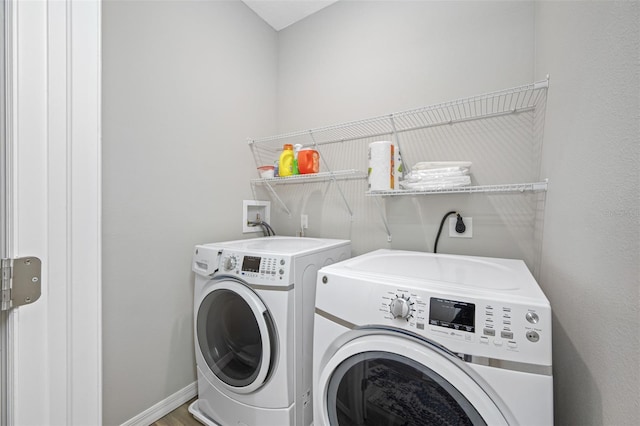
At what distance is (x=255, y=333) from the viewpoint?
1267 millimetres

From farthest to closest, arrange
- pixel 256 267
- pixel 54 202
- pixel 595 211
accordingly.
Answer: pixel 256 267 → pixel 54 202 → pixel 595 211

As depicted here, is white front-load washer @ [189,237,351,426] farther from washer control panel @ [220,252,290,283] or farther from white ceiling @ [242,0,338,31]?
white ceiling @ [242,0,338,31]

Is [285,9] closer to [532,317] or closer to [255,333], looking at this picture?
[255,333]

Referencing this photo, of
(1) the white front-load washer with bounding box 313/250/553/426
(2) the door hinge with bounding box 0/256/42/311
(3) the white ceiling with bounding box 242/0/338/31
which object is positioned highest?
(3) the white ceiling with bounding box 242/0/338/31

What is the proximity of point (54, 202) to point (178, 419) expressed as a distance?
141cm

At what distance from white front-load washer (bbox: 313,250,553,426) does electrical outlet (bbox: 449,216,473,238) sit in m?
0.38

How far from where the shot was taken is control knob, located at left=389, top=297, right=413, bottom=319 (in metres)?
0.79

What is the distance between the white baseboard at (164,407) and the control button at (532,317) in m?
1.84

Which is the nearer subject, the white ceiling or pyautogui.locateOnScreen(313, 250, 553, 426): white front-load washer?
pyautogui.locateOnScreen(313, 250, 553, 426): white front-load washer

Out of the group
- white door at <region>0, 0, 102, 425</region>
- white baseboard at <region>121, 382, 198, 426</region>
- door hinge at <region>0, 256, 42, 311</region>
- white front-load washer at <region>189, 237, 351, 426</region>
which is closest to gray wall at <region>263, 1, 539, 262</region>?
white front-load washer at <region>189, 237, 351, 426</region>

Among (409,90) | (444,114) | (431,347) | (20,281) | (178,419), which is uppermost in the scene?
(409,90)

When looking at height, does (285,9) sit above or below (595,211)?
above

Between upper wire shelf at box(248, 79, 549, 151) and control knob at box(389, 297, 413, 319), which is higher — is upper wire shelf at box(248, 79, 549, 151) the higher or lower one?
the higher one

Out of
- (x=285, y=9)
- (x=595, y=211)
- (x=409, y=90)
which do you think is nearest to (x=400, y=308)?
(x=595, y=211)
